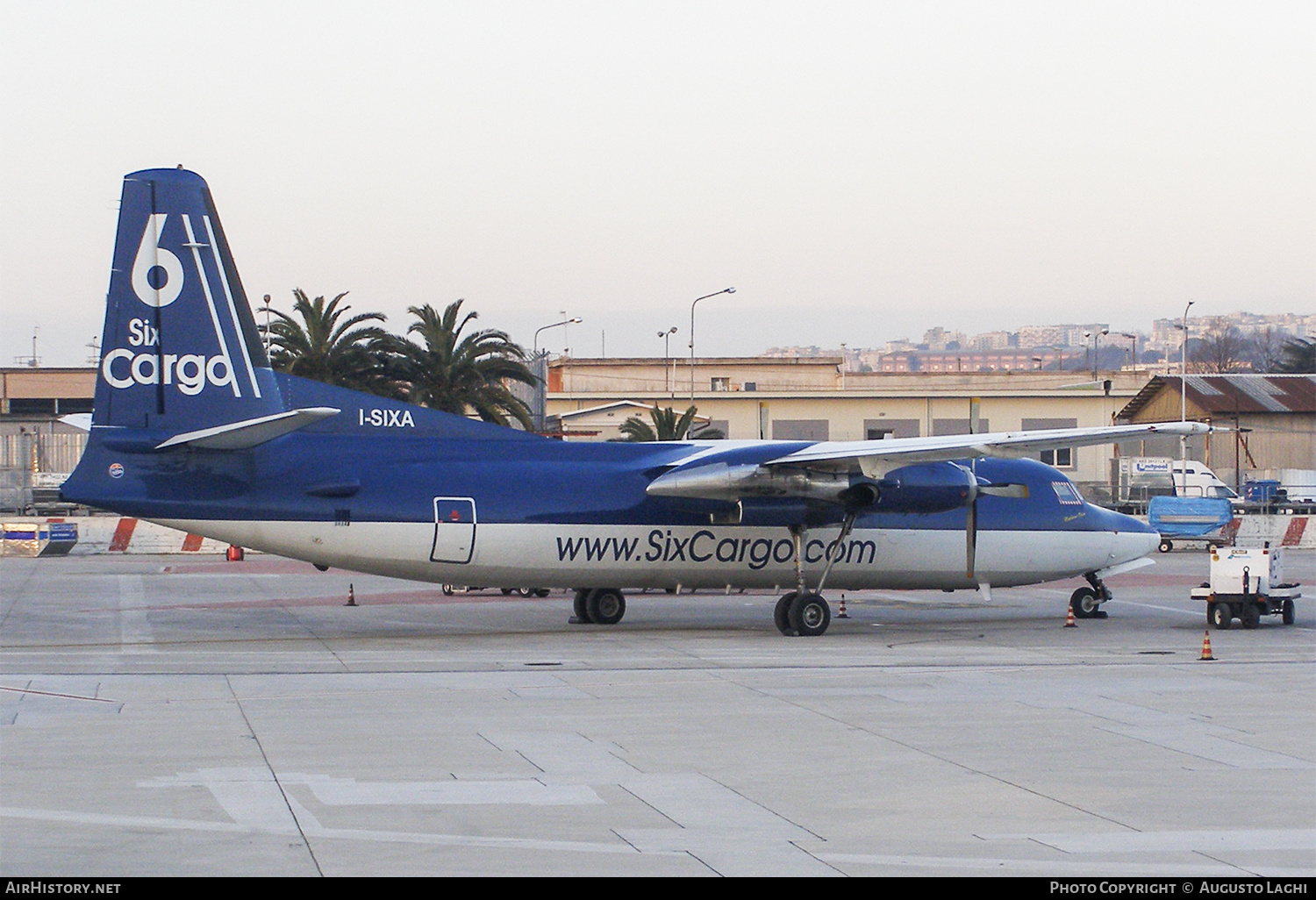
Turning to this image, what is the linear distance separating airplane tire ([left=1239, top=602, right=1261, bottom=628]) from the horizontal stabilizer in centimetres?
1608

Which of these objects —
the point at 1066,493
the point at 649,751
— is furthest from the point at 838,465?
the point at 649,751

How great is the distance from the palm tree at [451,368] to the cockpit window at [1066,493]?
28895 mm

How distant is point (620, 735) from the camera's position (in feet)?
44.7

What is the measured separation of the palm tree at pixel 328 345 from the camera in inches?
2063

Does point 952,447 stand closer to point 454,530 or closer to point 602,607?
point 602,607

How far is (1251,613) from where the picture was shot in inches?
990

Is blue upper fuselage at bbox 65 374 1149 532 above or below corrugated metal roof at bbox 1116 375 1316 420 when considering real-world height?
below

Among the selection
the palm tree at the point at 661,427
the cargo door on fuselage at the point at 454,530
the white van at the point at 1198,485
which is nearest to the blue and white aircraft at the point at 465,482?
the cargo door on fuselage at the point at 454,530

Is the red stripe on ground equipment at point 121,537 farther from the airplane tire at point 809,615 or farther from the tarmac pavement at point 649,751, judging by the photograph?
the airplane tire at point 809,615

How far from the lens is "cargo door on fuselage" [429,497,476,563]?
22297 millimetres

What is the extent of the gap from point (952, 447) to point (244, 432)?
10766 mm

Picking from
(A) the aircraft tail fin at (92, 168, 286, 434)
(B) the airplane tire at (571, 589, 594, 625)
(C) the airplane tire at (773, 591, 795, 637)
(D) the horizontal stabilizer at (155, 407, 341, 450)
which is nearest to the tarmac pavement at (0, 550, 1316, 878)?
(C) the airplane tire at (773, 591, 795, 637)

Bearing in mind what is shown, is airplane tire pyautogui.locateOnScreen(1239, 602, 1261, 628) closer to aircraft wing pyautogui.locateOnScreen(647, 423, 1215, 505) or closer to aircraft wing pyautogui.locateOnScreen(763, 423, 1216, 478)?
aircraft wing pyautogui.locateOnScreen(763, 423, 1216, 478)

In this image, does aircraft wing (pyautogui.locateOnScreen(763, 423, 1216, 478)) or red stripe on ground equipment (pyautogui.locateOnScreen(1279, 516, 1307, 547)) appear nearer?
aircraft wing (pyautogui.locateOnScreen(763, 423, 1216, 478))
